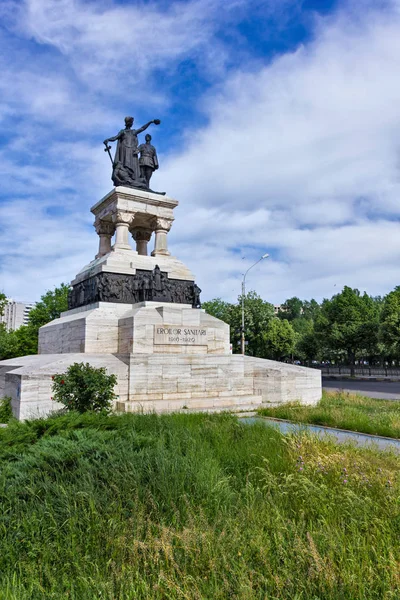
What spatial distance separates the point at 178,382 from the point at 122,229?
26.2 ft

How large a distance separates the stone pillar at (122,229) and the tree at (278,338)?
120ft

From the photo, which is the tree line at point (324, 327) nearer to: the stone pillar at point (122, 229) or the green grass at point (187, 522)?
the stone pillar at point (122, 229)

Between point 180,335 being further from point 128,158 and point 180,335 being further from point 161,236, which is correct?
point 128,158

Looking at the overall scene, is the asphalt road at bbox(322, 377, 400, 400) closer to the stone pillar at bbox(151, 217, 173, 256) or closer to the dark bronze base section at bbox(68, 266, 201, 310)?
the dark bronze base section at bbox(68, 266, 201, 310)

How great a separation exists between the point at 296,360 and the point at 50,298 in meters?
52.3

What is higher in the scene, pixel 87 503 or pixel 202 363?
pixel 202 363

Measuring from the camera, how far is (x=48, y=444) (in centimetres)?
526

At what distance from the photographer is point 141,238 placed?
22.5 metres

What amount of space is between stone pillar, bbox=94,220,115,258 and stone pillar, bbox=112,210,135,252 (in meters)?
2.13

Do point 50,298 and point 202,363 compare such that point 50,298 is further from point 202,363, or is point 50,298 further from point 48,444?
point 48,444

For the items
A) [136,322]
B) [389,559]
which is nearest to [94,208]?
[136,322]

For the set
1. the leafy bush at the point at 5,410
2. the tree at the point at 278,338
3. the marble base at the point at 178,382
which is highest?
the tree at the point at 278,338

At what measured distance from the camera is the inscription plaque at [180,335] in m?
15.2

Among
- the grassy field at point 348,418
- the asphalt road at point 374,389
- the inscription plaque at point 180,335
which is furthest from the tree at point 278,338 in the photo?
the grassy field at point 348,418
